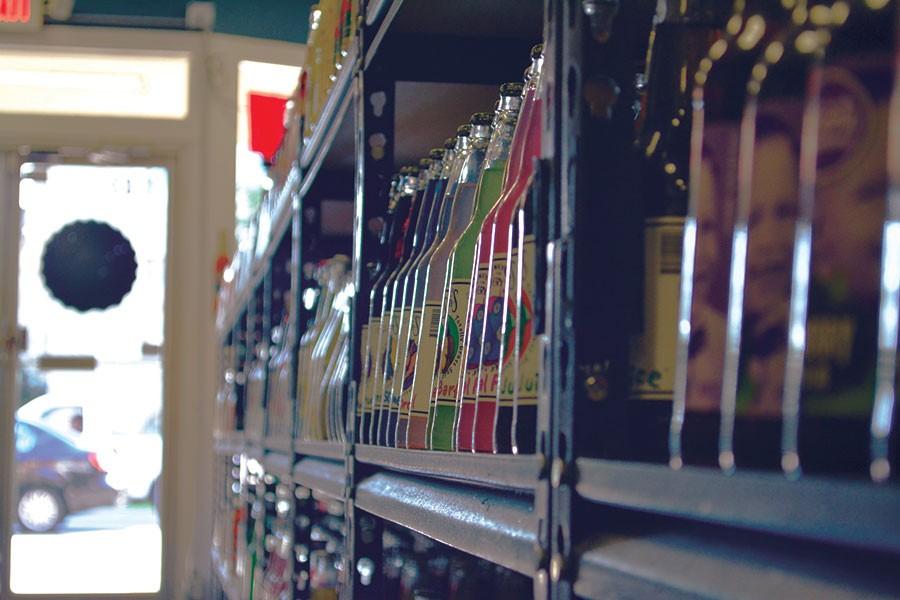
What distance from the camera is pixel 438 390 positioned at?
1.02 m

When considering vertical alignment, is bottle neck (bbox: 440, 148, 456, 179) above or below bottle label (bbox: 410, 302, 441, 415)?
above

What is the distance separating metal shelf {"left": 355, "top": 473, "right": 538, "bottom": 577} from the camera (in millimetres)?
709

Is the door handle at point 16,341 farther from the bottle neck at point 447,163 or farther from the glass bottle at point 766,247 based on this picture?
the glass bottle at point 766,247

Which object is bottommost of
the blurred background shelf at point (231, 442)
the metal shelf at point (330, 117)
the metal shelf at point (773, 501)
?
the blurred background shelf at point (231, 442)

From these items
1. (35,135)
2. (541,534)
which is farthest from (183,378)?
(541,534)

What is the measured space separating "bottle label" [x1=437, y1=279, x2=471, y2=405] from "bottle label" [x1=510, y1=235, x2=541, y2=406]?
19 cm

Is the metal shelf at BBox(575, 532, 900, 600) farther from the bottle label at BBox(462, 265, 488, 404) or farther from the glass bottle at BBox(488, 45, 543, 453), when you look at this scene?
the bottle label at BBox(462, 265, 488, 404)

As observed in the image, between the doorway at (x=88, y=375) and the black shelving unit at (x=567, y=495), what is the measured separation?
4957mm

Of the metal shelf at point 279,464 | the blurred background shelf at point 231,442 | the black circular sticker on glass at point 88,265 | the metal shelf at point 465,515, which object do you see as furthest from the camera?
the black circular sticker on glass at point 88,265

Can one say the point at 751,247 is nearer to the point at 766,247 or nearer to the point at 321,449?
the point at 766,247

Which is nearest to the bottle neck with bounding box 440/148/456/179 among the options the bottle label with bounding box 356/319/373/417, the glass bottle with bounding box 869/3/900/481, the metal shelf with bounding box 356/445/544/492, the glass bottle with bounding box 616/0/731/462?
the bottle label with bounding box 356/319/373/417

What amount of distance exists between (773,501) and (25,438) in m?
6.16

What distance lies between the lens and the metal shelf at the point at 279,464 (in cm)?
202

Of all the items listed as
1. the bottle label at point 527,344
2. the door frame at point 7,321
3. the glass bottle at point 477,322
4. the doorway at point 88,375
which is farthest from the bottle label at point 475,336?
the door frame at point 7,321
